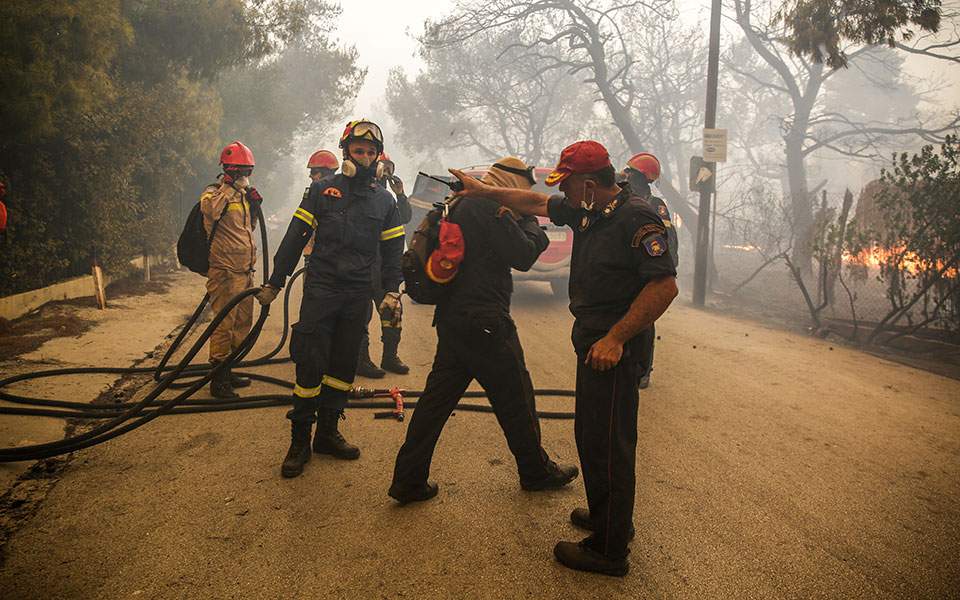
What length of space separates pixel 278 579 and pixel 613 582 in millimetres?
1452

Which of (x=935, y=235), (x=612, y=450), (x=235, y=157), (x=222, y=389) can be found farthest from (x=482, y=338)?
(x=935, y=235)

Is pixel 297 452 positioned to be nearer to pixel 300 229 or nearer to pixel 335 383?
pixel 335 383

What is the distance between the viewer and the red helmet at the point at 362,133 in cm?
381

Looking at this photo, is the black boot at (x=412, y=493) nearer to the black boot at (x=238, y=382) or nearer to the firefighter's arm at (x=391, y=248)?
the firefighter's arm at (x=391, y=248)

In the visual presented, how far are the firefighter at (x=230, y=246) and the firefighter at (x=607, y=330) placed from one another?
11.4 ft

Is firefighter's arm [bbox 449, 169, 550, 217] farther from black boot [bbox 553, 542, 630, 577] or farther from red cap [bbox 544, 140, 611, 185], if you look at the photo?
black boot [bbox 553, 542, 630, 577]

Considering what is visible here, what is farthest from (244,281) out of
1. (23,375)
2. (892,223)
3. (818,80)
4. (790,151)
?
(818,80)

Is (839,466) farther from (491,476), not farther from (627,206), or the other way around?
(627,206)

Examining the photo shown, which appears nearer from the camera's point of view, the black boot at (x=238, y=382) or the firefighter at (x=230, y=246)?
the firefighter at (x=230, y=246)

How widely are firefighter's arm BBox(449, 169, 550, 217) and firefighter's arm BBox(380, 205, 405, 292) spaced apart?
1155 mm

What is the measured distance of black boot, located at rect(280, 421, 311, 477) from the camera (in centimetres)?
351

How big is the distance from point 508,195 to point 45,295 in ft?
26.3

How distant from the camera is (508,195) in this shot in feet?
10.0

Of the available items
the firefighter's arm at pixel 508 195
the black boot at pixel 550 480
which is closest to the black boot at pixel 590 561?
the black boot at pixel 550 480
